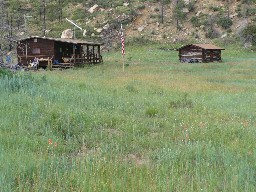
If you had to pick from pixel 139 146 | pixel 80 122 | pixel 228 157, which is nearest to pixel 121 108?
pixel 80 122

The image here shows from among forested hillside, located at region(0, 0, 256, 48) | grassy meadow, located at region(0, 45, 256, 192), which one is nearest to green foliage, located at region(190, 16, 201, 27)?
forested hillside, located at region(0, 0, 256, 48)

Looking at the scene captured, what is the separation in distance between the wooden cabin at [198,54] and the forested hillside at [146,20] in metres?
12.6

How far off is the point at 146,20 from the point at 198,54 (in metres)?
24.9

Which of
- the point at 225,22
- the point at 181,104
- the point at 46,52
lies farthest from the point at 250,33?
the point at 181,104

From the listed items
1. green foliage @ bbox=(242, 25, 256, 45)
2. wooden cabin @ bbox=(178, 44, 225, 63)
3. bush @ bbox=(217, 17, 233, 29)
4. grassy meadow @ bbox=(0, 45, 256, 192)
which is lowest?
grassy meadow @ bbox=(0, 45, 256, 192)

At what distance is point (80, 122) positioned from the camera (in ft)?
26.0

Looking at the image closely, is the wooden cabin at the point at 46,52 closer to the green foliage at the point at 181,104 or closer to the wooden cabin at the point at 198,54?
the wooden cabin at the point at 198,54

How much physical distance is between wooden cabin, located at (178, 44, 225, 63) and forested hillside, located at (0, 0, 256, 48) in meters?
12.6

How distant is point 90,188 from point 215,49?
135 ft

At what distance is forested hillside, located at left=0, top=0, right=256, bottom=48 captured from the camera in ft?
202

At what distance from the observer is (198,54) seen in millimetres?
43969

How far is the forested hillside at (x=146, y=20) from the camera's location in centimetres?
6156

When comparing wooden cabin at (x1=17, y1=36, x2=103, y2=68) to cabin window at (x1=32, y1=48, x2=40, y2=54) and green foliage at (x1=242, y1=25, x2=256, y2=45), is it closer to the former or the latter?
cabin window at (x1=32, y1=48, x2=40, y2=54)

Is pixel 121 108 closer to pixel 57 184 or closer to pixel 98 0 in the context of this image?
pixel 57 184
